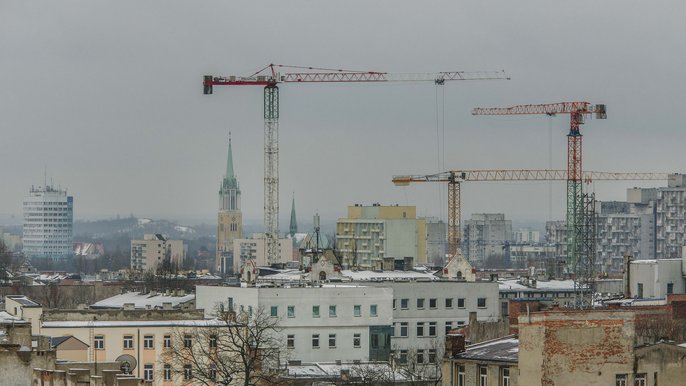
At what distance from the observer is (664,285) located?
11106 centimetres

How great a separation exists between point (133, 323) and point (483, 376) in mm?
35941

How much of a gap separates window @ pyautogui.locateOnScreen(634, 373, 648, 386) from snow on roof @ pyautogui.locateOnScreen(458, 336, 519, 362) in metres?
5.49

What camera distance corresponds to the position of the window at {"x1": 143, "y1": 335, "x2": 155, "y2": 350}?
84.4 meters

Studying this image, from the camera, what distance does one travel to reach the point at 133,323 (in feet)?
281

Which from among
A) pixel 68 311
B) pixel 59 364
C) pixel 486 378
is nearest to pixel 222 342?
pixel 68 311

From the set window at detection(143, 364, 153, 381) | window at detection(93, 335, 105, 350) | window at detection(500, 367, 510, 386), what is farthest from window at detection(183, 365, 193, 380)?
window at detection(500, 367, 510, 386)

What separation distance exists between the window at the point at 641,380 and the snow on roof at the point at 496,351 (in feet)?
18.0

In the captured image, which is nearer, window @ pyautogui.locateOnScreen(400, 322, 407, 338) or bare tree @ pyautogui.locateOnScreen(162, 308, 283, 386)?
bare tree @ pyautogui.locateOnScreen(162, 308, 283, 386)

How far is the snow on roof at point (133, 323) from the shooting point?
Answer: 84.0m

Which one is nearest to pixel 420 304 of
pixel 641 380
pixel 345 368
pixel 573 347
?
pixel 345 368

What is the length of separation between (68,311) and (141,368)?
8194mm

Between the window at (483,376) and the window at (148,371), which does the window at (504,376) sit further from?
the window at (148,371)

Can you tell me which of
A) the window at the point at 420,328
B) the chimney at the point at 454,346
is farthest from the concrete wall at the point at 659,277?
the chimney at the point at 454,346

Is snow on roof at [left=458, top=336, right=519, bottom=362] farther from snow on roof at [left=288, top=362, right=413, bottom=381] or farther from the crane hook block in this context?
the crane hook block
